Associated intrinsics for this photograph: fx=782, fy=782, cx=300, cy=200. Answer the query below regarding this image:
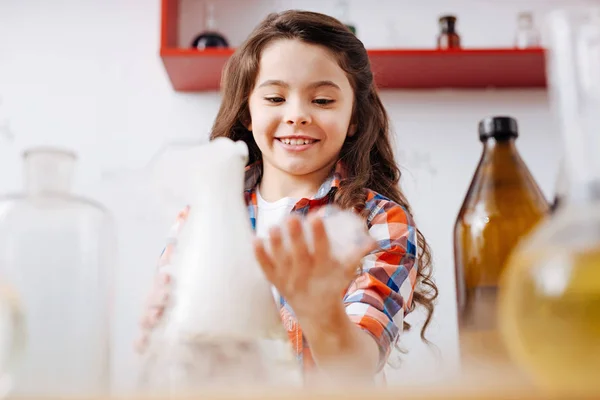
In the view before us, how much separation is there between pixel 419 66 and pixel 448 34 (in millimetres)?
106

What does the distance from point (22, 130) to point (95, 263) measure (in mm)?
1632

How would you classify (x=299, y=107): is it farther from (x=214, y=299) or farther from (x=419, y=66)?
(x=419, y=66)

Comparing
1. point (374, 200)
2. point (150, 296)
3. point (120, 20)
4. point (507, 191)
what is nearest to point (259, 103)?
point (374, 200)

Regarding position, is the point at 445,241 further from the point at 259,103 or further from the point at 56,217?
the point at 56,217

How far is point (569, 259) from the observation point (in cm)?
33

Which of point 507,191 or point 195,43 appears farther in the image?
point 195,43

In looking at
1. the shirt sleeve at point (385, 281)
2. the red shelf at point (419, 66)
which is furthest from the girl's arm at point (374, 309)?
the red shelf at point (419, 66)

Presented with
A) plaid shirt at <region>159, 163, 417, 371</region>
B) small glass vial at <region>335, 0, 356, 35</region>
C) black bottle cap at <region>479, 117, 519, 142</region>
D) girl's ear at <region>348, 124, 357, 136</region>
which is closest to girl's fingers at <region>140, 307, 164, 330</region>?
plaid shirt at <region>159, 163, 417, 371</region>

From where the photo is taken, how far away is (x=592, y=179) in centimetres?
37

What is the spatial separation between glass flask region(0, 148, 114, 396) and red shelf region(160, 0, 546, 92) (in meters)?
1.31

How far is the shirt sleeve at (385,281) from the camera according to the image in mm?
741

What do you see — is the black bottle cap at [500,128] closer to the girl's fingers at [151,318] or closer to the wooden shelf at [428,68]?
the girl's fingers at [151,318]

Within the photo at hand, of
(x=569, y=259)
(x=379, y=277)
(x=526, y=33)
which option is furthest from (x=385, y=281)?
(x=526, y=33)

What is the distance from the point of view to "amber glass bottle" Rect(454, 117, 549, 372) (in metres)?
0.60
